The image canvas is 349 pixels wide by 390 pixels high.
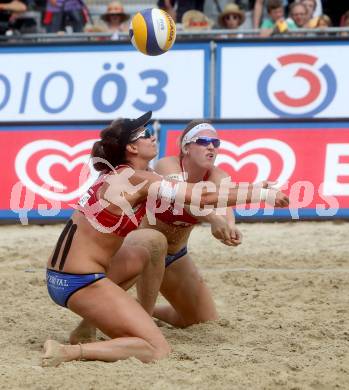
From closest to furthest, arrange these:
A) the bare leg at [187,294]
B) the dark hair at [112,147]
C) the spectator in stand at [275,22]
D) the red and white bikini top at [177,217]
Result: 1. the dark hair at [112,147]
2. the red and white bikini top at [177,217]
3. the bare leg at [187,294]
4. the spectator in stand at [275,22]

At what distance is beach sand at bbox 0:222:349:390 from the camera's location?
468 centimetres

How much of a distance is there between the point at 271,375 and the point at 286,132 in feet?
18.2

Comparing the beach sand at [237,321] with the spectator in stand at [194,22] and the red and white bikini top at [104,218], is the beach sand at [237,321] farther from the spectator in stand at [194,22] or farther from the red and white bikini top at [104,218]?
the spectator in stand at [194,22]

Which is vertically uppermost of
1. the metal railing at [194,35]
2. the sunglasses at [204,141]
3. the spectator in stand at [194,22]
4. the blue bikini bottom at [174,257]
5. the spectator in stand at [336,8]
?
the spectator in stand at [336,8]

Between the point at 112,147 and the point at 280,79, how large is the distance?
19.5 ft

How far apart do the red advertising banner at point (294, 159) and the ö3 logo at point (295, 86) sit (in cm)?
110

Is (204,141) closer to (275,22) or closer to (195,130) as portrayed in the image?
(195,130)

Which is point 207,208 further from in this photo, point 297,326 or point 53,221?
point 53,221

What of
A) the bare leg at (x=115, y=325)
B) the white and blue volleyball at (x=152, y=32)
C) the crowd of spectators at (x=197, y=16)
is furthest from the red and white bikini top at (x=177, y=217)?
the crowd of spectators at (x=197, y=16)

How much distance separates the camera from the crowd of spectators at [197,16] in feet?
39.3

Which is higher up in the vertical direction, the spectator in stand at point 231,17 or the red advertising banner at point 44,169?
the spectator in stand at point 231,17

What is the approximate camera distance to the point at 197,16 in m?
12.2

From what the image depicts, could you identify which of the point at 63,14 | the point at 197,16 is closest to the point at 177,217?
the point at 197,16

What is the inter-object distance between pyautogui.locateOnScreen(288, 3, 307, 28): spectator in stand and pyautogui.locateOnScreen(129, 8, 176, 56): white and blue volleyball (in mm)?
5234
